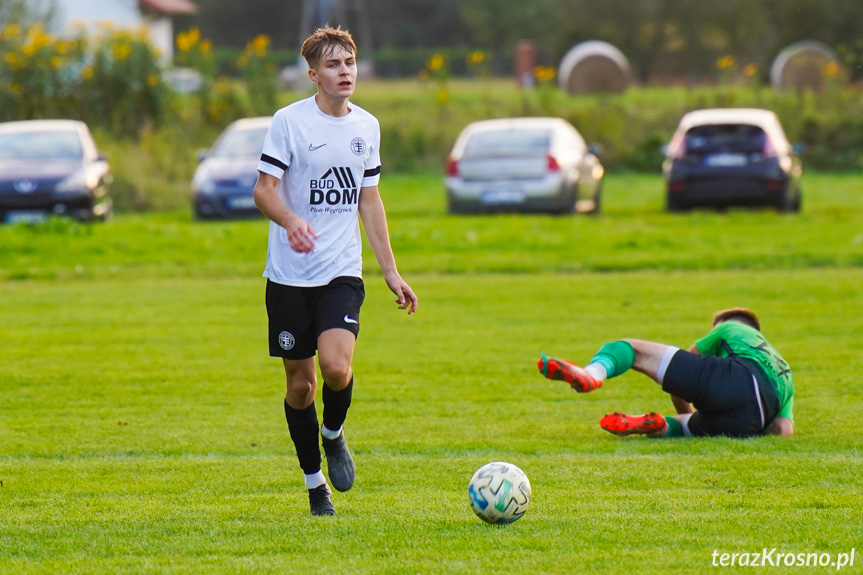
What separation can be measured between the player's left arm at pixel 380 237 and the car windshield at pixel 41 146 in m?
15.5

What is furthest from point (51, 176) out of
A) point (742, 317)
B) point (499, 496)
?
point (499, 496)

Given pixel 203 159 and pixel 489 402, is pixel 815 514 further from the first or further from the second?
pixel 203 159

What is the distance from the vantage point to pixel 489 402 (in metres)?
8.58

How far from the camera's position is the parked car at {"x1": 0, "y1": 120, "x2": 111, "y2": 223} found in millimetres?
19438

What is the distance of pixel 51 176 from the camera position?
19.5 m

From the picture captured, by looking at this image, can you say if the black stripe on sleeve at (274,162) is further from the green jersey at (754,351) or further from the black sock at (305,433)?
the green jersey at (754,351)

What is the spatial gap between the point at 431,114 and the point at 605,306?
791 inches

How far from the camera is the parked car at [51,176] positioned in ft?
63.8

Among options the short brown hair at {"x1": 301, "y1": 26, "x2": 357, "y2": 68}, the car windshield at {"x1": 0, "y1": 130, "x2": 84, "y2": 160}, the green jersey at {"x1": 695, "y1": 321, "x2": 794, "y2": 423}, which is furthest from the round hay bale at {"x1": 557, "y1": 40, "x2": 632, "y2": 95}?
the short brown hair at {"x1": 301, "y1": 26, "x2": 357, "y2": 68}

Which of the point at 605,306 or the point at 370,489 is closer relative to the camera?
the point at 370,489

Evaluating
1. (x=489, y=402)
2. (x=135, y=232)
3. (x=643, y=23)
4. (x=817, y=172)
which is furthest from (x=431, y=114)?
(x=643, y=23)

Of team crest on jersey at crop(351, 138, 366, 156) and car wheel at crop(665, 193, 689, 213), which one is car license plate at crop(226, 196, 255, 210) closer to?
car wheel at crop(665, 193, 689, 213)

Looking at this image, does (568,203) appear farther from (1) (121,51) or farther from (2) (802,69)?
(2) (802,69)

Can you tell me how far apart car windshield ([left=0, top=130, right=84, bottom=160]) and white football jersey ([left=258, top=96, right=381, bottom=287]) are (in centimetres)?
1562
